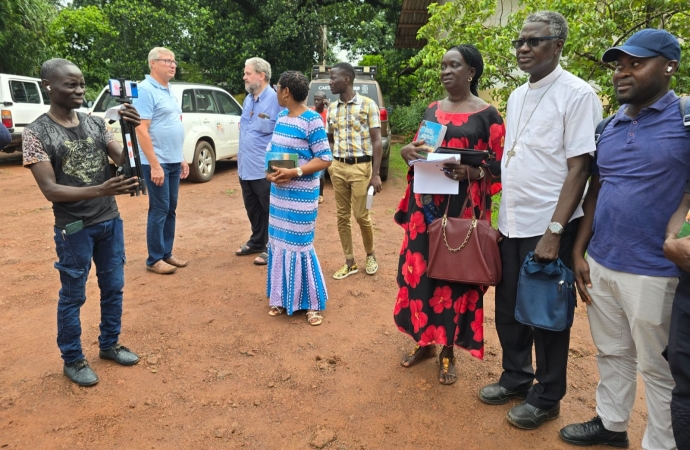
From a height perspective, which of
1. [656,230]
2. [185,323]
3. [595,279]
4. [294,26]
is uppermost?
[294,26]

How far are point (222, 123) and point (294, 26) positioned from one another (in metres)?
6.58

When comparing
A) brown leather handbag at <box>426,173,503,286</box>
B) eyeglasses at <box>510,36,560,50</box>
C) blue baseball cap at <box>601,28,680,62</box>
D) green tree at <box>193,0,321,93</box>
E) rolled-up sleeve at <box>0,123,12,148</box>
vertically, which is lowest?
brown leather handbag at <box>426,173,503,286</box>

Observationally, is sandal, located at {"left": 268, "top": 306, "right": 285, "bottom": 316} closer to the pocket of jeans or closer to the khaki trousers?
the khaki trousers

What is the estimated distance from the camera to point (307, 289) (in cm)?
382

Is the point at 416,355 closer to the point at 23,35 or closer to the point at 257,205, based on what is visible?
the point at 257,205

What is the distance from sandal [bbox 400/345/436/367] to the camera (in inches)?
126

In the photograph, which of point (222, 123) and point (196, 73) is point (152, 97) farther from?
point (196, 73)

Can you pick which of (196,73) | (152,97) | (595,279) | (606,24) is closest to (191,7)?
(196,73)

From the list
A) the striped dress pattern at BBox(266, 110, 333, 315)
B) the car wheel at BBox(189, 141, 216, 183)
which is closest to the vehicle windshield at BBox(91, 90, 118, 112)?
the car wheel at BBox(189, 141, 216, 183)

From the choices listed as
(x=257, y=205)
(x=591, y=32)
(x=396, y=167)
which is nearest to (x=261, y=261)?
(x=257, y=205)

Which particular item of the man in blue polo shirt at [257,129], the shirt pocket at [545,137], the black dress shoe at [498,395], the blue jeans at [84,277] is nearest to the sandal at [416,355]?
the black dress shoe at [498,395]

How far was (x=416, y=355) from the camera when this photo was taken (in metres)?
3.21

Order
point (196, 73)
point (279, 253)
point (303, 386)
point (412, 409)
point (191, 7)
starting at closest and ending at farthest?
point (412, 409) → point (303, 386) → point (279, 253) → point (191, 7) → point (196, 73)

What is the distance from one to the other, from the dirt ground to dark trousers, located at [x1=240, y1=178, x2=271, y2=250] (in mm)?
517
